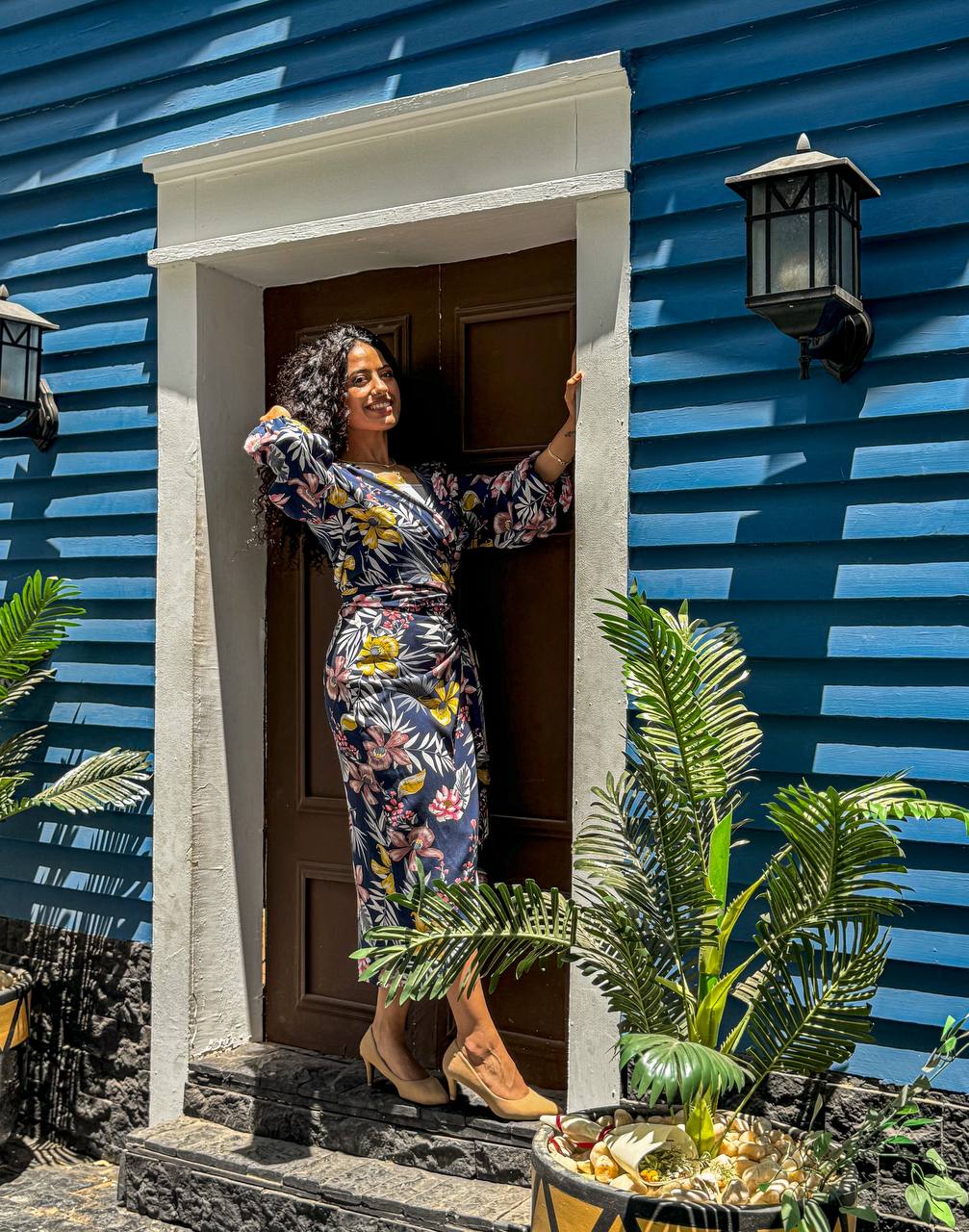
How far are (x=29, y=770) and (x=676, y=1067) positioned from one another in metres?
2.90

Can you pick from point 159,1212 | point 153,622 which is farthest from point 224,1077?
point 153,622

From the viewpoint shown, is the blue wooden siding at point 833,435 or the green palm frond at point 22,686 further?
the green palm frond at point 22,686

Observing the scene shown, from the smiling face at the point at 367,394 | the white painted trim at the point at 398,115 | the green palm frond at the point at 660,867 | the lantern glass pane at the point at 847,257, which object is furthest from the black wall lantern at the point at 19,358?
the lantern glass pane at the point at 847,257

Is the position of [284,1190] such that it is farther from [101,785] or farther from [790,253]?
[790,253]

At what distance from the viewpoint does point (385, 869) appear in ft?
11.9

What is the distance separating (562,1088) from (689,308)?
6.72 ft

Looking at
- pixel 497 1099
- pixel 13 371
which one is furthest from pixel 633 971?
pixel 13 371

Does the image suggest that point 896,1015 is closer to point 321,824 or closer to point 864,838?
point 864,838

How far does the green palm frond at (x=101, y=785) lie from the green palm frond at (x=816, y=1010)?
84.9 inches

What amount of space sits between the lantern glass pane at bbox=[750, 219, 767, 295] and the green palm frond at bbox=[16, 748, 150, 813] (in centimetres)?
241

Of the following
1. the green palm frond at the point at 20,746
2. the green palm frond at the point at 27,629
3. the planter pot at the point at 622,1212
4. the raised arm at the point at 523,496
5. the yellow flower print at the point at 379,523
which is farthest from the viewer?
the green palm frond at the point at 20,746

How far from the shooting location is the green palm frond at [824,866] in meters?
2.53

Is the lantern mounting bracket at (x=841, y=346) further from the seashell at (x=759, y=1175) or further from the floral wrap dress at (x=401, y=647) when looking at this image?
the seashell at (x=759, y=1175)

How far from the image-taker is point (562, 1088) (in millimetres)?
3691
